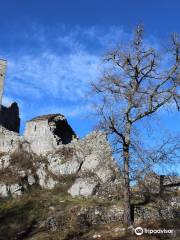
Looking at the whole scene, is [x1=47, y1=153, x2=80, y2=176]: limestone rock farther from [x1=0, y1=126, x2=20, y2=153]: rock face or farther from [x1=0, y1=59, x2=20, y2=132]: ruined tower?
[x1=0, y1=59, x2=20, y2=132]: ruined tower

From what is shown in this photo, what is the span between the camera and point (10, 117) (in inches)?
1772

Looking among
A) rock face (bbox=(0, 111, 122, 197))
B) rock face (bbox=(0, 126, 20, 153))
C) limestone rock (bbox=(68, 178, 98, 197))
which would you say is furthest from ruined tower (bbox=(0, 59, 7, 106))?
limestone rock (bbox=(68, 178, 98, 197))

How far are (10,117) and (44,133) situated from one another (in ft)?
28.4

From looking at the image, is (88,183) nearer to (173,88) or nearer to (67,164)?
(67,164)

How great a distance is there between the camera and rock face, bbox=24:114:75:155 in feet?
122

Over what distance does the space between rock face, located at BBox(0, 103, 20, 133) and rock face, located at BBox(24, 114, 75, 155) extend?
5056mm

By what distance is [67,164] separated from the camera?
3466 centimetres

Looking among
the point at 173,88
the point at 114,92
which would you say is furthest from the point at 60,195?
the point at 173,88

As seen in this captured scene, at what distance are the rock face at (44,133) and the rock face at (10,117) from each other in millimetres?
5056

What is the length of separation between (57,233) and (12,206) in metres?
8.04

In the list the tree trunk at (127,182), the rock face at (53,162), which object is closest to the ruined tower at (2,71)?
the rock face at (53,162)

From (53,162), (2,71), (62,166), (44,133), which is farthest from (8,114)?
(62,166)

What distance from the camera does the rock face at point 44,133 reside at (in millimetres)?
37281

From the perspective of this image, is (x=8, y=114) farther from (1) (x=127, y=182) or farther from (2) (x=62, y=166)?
(1) (x=127, y=182)
